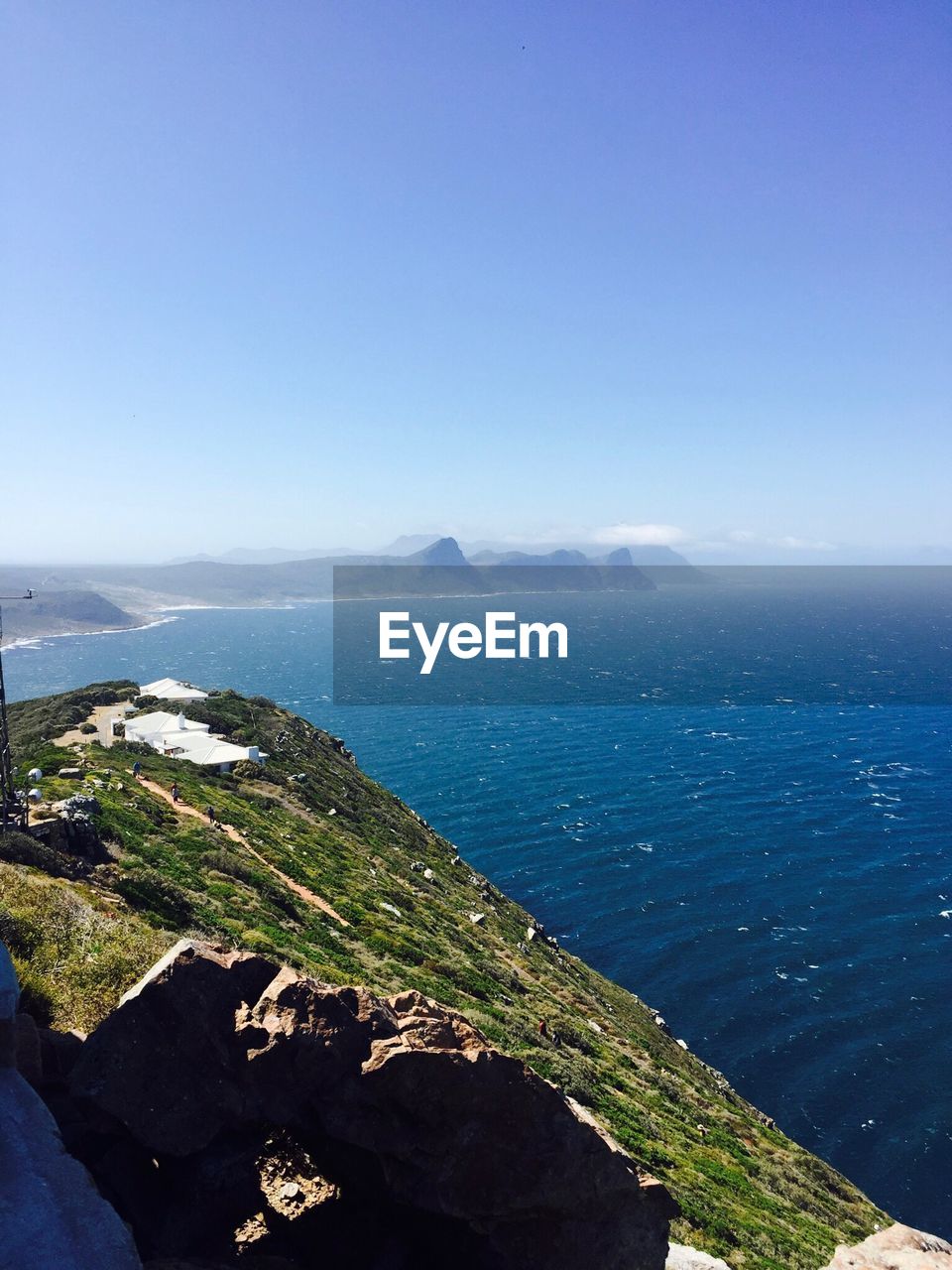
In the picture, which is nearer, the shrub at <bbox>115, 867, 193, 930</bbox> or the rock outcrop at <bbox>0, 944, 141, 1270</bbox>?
the rock outcrop at <bbox>0, 944, 141, 1270</bbox>

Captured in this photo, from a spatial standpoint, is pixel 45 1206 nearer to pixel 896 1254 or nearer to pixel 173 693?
pixel 896 1254

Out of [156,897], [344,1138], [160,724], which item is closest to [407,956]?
[156,897]

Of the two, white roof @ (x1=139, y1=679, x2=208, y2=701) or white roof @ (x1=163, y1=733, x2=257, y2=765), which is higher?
white roof @ (x1=139, y1=679, x2=208, y2=701)

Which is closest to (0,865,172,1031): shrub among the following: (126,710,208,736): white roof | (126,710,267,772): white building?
(126,710,267,772): white building

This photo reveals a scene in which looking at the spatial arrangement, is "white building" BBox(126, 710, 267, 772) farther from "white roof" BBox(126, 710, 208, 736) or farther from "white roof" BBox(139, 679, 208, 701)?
"white roof" BBox(139, 679, 208, 701)

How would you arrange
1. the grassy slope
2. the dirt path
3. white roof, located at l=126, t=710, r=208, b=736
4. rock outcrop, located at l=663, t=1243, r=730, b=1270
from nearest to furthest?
rock outcrop, located at l=663, t=1243, r=730, b=1270 < the grassy slope < the dirt path < white roof, located at l=126, t=710, r=208, b=736

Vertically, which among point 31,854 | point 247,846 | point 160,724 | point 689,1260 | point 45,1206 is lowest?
point 689,1260

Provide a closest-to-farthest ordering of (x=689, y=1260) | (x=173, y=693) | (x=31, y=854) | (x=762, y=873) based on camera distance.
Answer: (x=689, y=1260) → (x=31, y=854) → (x=762, y=873) → (x=173, y=693)
